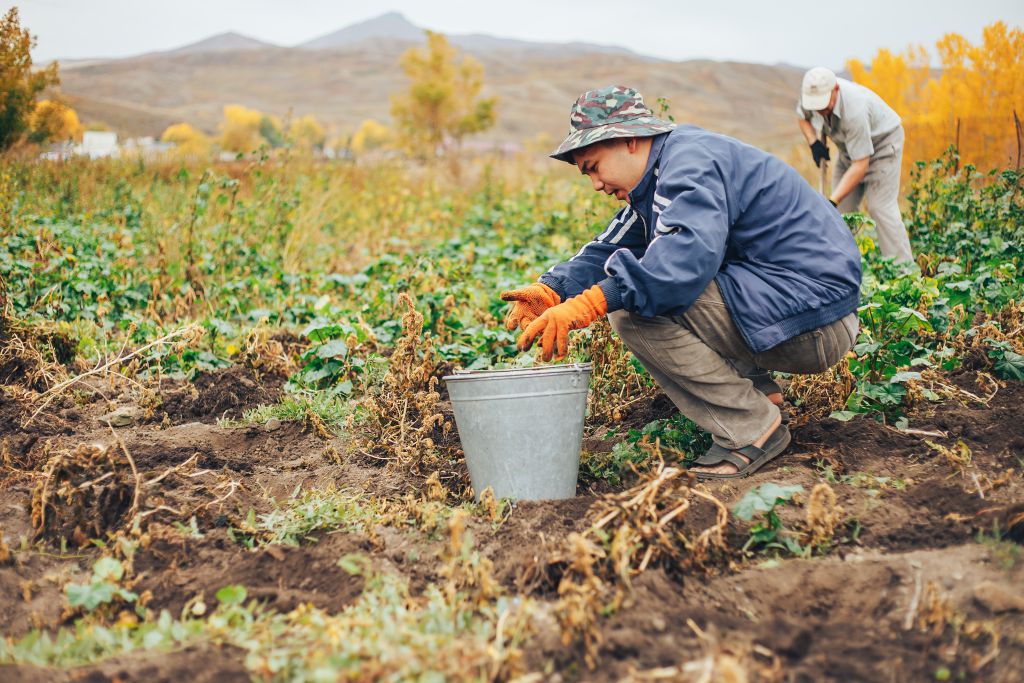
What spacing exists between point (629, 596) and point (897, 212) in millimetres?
4316

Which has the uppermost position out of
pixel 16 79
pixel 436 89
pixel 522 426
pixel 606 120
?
pixel 436 89

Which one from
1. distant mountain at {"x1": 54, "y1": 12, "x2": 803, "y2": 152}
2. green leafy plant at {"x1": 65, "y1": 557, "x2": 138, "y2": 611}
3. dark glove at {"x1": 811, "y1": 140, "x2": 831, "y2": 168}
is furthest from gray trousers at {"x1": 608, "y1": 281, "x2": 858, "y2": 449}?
distant mountain at {"x1": 54, "y1": 12, "x2": 803, "y2": 152}

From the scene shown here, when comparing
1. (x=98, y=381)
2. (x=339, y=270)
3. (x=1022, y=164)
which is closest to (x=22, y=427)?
(x=98, y=381)

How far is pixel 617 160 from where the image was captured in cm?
265

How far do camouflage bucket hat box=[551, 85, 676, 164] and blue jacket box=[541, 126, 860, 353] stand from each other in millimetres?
96

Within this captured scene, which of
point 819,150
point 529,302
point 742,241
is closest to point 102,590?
point 529,302

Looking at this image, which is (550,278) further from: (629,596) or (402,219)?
(402,219)

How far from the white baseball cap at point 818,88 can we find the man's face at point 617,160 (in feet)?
9.59

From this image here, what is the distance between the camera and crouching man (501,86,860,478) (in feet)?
7.89

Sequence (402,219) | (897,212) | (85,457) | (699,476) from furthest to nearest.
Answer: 1. (402,219)
2. (897,212)
3. (699,476)
4. (85,457)

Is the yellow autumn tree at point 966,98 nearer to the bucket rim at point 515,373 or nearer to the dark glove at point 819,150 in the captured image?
the dark glove at point 819,150

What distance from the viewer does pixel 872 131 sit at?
536 cm

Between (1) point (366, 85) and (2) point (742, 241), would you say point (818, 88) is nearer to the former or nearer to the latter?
(2) point (742, 241)

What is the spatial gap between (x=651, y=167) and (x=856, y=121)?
3.13 metres
